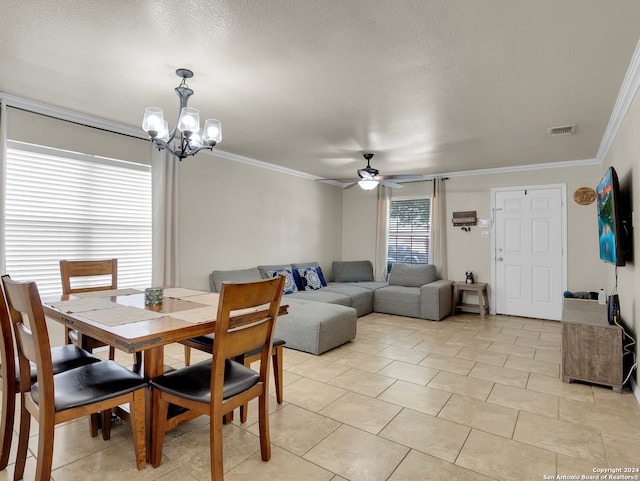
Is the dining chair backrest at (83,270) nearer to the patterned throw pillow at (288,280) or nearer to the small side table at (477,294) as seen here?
the patterned throw pillow at (288,280)

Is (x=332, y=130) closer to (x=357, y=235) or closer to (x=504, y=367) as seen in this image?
(x=504, y=367)

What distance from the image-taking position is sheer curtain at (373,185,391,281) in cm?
698

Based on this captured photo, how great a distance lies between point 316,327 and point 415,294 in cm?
Result: 247

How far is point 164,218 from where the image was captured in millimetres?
4191

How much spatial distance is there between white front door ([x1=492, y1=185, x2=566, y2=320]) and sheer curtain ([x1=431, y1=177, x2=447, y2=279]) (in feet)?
2.65

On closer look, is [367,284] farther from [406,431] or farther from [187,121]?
[187,121]

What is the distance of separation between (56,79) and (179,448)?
9.30 ft

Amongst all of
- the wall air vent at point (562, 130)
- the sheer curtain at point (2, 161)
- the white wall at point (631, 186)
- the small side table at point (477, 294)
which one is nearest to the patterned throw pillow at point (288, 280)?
the small side table at point (477, 294)

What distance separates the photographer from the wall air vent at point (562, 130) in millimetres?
3697

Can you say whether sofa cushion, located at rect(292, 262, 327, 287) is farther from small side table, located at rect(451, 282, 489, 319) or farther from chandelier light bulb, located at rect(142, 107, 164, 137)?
chandelier light bulb, located at rect(142, 107, 164, 137)

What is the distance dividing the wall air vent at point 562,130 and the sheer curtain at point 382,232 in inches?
131

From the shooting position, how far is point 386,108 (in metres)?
3.24

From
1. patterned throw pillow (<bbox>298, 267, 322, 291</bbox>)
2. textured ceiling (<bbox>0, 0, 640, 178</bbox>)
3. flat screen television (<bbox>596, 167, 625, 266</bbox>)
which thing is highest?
textured ceiling (<bbox>0, 0, 640, 178</bbox>)

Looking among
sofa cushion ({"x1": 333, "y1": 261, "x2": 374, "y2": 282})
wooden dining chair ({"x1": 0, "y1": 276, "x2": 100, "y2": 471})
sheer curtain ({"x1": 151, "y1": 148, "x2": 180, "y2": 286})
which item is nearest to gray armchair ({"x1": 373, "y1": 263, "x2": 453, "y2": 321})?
sofa cushion ({"x1": 333, "y1": 261, "x2": 374, "y2": 282})
